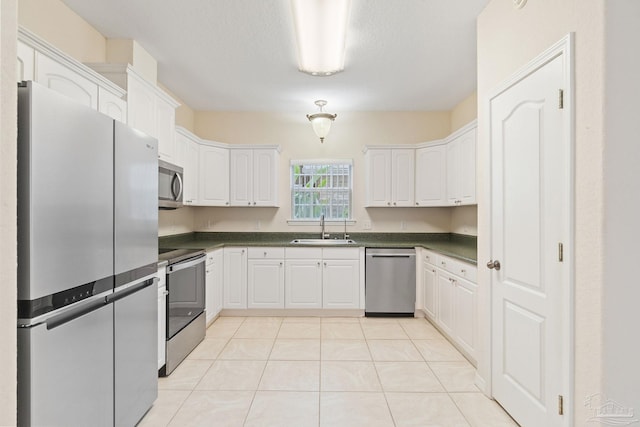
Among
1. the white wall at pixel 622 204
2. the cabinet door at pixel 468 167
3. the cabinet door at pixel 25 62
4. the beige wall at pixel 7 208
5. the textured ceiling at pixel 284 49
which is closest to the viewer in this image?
the beige wall at pixel 7 208

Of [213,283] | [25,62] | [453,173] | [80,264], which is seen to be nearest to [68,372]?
[80,264]

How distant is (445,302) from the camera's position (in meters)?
3.32

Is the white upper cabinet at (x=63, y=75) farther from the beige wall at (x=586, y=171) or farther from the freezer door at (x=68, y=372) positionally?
the beige wall at (x=586, y=171)

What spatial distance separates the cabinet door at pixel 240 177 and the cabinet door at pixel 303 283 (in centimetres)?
112

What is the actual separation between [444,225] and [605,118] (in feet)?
11.4

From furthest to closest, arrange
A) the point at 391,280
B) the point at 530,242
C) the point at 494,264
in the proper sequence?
the point at 391,280, the point at 494,264, the point at 530,242

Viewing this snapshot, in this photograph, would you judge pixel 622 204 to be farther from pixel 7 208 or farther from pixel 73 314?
pixel 73 314

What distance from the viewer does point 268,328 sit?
3.68 meters

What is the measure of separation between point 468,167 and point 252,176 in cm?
269

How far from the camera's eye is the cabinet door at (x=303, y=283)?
4066mm

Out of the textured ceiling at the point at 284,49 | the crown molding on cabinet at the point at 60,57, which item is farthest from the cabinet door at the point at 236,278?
the crown molding on cabinet at the point at 60,57

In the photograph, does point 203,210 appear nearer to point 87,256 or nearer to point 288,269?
point 288,269

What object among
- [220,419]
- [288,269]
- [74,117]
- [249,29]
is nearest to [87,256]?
[74,117]

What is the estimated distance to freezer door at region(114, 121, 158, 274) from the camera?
168 centimetres
